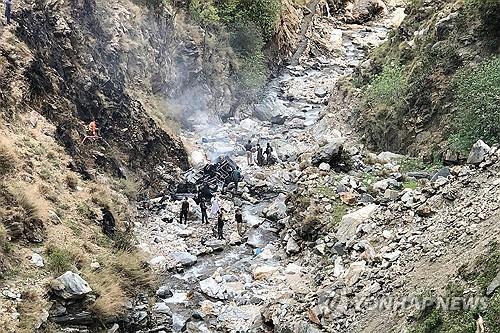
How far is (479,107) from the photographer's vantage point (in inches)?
635

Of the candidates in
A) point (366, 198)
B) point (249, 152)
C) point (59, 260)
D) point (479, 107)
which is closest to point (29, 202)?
point (59, 260)

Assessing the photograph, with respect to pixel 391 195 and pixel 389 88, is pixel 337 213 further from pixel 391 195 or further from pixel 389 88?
pixel 389 88

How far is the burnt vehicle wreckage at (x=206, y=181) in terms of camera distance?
2019 centimetres

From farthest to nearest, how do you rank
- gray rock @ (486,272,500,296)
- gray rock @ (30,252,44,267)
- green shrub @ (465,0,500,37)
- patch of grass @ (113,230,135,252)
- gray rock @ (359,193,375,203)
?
green shrub @ (465,0,500,37), gray rock @ (359,193,375,203), patch of grass @ (113,230,135,252), gray rock @ (30,252,44,267), gray rock @ (486,272,500,296)

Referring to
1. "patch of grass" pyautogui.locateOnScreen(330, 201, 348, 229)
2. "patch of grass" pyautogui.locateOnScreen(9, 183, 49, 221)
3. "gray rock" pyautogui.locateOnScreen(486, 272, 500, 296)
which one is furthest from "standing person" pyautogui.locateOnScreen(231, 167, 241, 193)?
"gray rock" pyautogui.locateOnScreen(486, 272, 500, 296)

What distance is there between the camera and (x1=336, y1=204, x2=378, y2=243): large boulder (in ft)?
46.6

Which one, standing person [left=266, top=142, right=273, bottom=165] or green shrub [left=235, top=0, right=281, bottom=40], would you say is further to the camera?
green shrub [left=235, top=0, right=281, bottom=40]

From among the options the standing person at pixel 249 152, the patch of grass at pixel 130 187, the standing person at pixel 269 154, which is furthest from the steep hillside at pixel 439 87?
the patch of grass at pixel 130 187

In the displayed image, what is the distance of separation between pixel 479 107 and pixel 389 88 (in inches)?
219

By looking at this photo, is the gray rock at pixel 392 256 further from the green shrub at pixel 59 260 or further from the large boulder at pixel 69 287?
the green shrub at pixel 59 260

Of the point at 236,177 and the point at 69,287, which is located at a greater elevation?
the point at 69,287

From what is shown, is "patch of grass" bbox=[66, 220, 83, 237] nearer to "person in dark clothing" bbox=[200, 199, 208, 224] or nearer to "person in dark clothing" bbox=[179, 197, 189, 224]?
"person in dark clothing" bbox=[179, 197, 189, 224]

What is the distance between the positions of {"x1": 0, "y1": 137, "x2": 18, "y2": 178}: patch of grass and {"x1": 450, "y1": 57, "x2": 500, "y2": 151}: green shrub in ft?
38.8

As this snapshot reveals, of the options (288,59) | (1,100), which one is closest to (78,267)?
(1,100)
